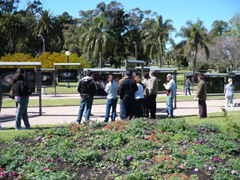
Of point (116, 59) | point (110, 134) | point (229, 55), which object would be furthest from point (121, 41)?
point (110, 134)

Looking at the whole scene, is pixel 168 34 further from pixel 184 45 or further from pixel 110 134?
pixel 110 134

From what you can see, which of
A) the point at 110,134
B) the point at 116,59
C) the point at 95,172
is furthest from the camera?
the point at 116,59

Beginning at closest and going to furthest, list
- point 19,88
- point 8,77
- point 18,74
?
point 19,88
point 18,74
point 8,77

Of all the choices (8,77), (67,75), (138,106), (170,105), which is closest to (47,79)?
(67,75)

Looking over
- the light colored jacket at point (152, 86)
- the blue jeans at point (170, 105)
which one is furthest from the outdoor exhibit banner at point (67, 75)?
the light colored jacket at point (152, 86)

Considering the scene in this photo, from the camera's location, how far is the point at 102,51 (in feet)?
174

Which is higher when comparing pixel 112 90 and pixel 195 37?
pixel 195 37

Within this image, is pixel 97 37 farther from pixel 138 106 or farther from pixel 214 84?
pixel 138 106

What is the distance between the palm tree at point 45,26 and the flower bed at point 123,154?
194 ft

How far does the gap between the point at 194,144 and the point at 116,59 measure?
59.9 meters

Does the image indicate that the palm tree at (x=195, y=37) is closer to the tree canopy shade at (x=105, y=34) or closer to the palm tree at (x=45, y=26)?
the tree canopy shade at (x=105, y=34)

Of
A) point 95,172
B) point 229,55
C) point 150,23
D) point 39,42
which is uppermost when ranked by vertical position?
point 150,23

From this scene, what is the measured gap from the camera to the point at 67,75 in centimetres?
2462

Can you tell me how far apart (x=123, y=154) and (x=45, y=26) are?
60.8 metres
